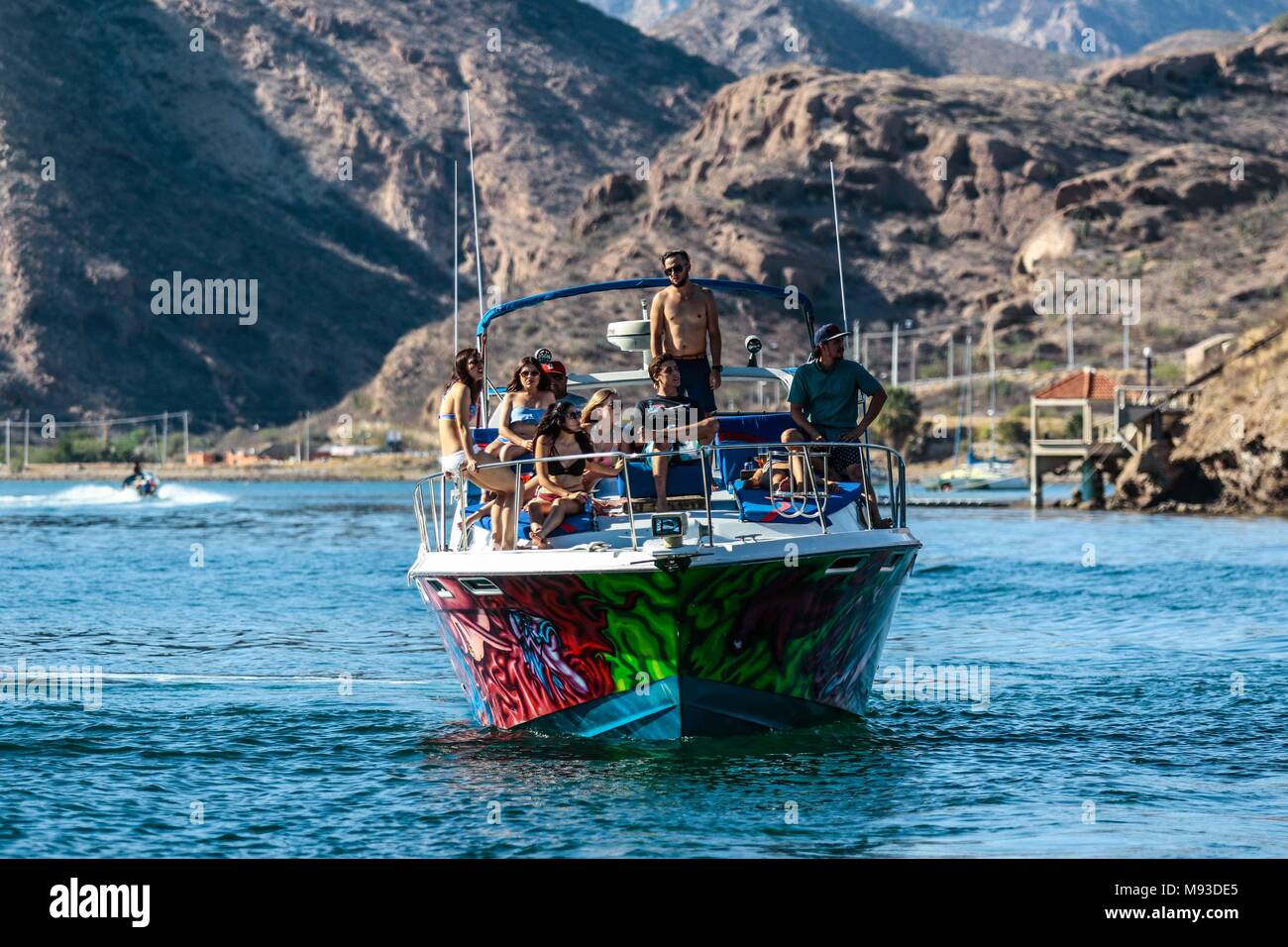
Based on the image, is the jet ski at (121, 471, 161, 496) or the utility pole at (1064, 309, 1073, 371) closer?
the jet ski at (121, 471, 161, 496)

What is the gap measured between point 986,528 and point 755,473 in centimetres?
3998

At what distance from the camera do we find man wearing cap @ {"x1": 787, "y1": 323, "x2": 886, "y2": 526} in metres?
13.9

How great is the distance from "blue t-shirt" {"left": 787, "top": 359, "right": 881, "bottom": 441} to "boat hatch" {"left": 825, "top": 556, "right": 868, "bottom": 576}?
4.16 feet

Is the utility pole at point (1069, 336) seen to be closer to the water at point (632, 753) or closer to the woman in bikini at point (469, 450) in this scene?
the water at point (632, 753)

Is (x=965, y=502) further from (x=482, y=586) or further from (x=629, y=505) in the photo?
(x=629, y=505)

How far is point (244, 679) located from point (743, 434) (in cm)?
747

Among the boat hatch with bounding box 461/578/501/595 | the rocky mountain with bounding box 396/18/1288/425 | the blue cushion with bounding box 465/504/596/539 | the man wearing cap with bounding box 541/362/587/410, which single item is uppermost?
the rocky mountain with bounding box 396/18/1288/425

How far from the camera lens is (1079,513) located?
61.4 meters

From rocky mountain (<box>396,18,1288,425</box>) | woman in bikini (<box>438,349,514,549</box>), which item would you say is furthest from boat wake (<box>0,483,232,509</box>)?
woman in bikini (<box>438,349,514,549</box>)

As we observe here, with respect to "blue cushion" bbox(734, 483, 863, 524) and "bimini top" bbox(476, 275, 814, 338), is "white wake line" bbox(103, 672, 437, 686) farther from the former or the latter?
"blue cushion" bbox(734, 483, 863, 524)

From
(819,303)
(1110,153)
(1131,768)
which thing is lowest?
(1131,768)
